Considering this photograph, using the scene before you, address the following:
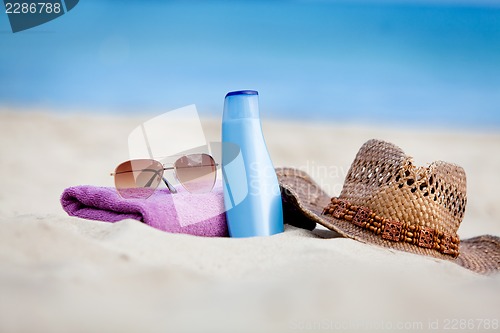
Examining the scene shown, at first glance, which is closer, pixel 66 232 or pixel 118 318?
pixel 118 318

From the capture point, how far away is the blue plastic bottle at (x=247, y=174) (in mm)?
1651

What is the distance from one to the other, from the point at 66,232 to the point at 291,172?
1.22 meters

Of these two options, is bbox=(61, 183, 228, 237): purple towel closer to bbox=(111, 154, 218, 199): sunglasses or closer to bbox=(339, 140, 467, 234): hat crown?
bbox=(111, 154, 218, 199): sunglasses

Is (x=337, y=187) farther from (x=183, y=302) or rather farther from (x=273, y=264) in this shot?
(x=183, y=302)

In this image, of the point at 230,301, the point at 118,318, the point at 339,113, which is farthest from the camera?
the point at 339,113

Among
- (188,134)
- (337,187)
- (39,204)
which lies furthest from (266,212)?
(188,134)

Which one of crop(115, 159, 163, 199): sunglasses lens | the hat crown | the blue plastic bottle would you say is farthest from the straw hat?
crop(115, 159, 163, 199): sunglasses lens

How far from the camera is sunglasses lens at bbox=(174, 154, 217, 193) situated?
185cm

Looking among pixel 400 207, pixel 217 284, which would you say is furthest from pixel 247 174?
pixel 217 284

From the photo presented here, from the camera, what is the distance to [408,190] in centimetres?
165

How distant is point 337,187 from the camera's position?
163 inches

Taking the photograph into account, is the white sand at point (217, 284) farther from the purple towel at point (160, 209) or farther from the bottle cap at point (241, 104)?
the bottle cap at point (241, 104)

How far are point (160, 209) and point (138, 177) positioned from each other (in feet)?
0.74

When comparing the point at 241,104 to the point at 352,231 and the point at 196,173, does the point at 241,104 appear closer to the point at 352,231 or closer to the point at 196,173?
the point at 196,173
